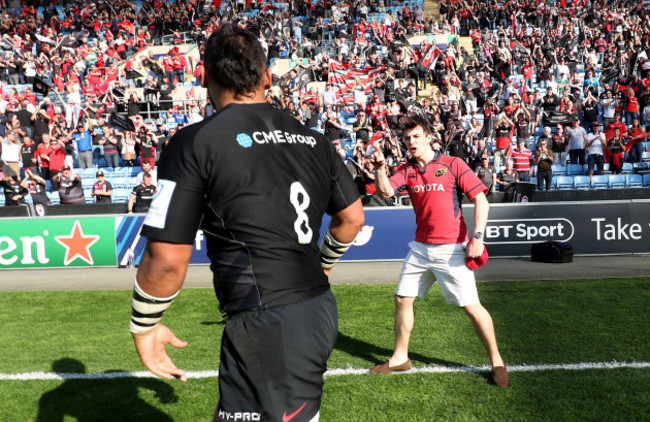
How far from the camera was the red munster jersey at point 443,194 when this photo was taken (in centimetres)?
557

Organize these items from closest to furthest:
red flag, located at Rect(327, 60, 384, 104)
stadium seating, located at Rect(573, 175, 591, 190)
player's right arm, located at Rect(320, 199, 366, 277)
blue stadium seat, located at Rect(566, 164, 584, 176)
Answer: player's right arm, located at Rect(320, 199, 366, 277)
stadium seating, located at Rect(573, 175, 591, 190)
blue stadium seat, located at Rect(566, 164, 584, 176)
red flag, located at Rect(327, 60, 384, 104)

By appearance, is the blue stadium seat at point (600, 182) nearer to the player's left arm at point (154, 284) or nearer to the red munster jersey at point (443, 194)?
the red munster jersey at point (443, 194)

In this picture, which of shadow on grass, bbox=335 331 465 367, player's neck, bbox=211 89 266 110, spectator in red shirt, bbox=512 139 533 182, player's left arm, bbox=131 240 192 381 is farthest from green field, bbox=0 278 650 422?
spectator in red shirt, bbox=512 139 533 182

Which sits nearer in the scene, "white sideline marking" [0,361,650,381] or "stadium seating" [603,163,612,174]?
"white sideline marking" [0,361,650,381]

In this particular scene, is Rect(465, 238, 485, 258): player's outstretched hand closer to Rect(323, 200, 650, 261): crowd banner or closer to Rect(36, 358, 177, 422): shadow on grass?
Rect(36, 358, 177, 422): shadow on grass

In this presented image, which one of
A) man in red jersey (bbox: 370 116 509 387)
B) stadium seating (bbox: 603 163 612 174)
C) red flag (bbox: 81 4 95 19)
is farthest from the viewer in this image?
red flag (bbox: 81 4 95 19)

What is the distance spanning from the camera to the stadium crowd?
19891 millimetres

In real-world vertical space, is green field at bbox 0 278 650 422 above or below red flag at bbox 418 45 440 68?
below

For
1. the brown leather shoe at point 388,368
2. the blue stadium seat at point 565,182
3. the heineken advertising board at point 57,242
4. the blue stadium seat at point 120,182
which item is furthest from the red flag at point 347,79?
the brown leather shoe at point 388,368

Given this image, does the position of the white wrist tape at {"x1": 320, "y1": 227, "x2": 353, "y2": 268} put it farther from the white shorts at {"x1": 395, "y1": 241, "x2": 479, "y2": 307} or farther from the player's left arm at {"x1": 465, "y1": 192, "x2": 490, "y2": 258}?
the white shorts at {"x1": 395, "y1": 241, "x2": 479, "y2": 307}

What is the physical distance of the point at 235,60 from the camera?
2.47 metres

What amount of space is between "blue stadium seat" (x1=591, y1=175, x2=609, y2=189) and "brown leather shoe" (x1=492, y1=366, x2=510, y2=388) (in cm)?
1541

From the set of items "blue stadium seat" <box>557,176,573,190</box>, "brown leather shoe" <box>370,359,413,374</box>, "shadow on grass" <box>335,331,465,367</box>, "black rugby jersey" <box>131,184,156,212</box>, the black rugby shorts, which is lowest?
"blue stadium seat" <box>557,176,573,190</box>

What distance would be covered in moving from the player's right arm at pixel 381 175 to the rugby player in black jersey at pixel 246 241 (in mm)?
2252
